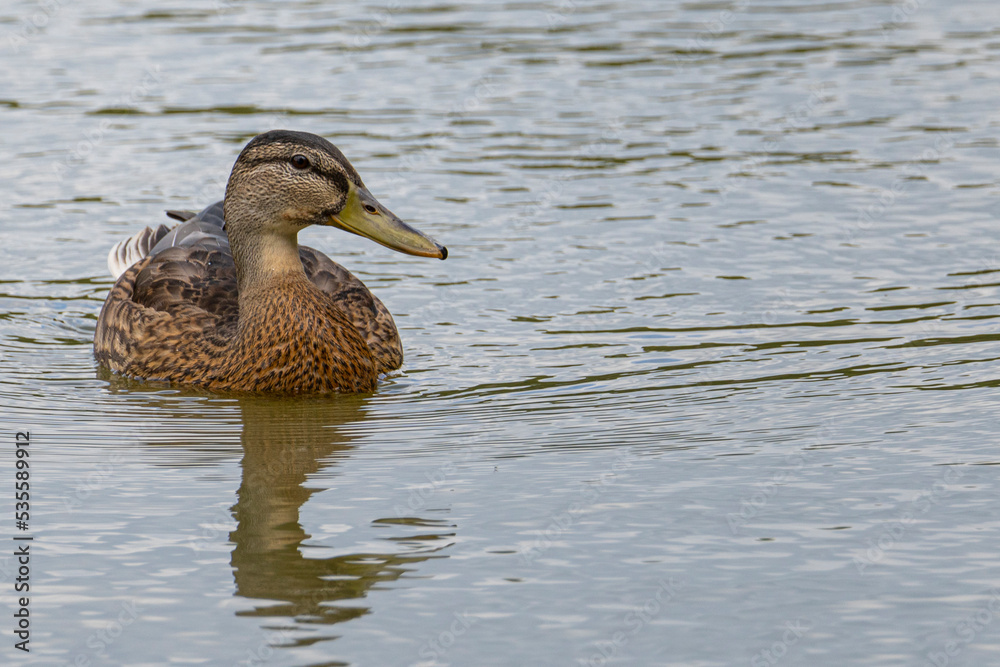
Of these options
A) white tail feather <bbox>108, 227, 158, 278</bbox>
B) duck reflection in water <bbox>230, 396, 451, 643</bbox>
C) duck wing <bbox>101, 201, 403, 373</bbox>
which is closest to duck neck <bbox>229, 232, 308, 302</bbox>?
duck wing <bbox>101, 201, 403, 373</bbox>

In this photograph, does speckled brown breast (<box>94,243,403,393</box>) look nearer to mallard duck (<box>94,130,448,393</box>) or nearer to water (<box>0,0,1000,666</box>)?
mallard duck (<box>94,130,448,393</box>)

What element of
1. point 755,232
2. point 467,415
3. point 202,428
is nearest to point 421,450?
point 467,415

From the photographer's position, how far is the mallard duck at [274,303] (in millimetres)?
8742

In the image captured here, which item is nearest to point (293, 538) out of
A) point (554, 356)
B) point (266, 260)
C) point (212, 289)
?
point (266, 260)

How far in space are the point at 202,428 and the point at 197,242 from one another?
224 centimetres

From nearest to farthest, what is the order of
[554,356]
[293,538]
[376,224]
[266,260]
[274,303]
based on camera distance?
[293,538] < [376,224] < [274,303] < [266,260] < [554,356]

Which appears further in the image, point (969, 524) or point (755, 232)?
point (755, 232)

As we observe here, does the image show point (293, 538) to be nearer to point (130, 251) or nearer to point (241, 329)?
point (241, 329)

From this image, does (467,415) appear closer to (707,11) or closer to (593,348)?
(593,348)

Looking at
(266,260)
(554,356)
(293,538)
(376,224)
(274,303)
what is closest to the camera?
(293,538)

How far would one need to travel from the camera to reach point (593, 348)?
9344mm

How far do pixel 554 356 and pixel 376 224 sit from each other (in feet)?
4.42

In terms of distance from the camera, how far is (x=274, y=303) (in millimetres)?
8898

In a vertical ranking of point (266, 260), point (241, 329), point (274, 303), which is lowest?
point (241, 329)
